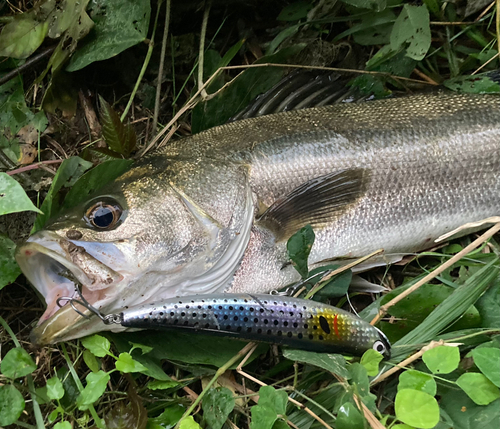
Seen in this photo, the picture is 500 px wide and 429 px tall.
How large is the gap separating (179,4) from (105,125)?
0.87 meters

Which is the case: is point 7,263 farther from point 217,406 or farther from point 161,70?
point 161,70

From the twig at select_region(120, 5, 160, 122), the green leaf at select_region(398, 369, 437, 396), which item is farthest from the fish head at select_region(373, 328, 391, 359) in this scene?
the twig at select_region(120, 5, 160, 122)

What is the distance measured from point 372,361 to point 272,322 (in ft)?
1.39

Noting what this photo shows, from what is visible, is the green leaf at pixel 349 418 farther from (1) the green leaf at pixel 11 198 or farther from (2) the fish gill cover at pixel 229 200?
(1) the green leaf at pixel 11 198

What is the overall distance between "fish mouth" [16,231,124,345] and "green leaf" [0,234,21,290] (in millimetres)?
280

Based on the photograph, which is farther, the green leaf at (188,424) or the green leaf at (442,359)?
the green leaf at (188,424)

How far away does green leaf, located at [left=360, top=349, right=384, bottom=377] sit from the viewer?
166 cm

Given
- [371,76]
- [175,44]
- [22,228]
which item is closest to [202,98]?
[175,44]

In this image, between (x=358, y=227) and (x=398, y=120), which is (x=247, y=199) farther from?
(x=398, y=120)

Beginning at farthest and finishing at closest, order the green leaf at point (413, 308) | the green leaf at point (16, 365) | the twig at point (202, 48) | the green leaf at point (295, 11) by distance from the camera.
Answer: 1. the green leaf at point (295, 11)
2. the twig at point (202, 48)
3. the green leaf at point (413, 308)
4. the green leaf at point (16, 365)

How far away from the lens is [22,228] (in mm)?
2154

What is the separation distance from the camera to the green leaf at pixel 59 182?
1.92 meters

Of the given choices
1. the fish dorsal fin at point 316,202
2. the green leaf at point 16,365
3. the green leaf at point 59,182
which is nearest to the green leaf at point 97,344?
the green leaf at point 16,365

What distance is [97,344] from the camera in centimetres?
180
